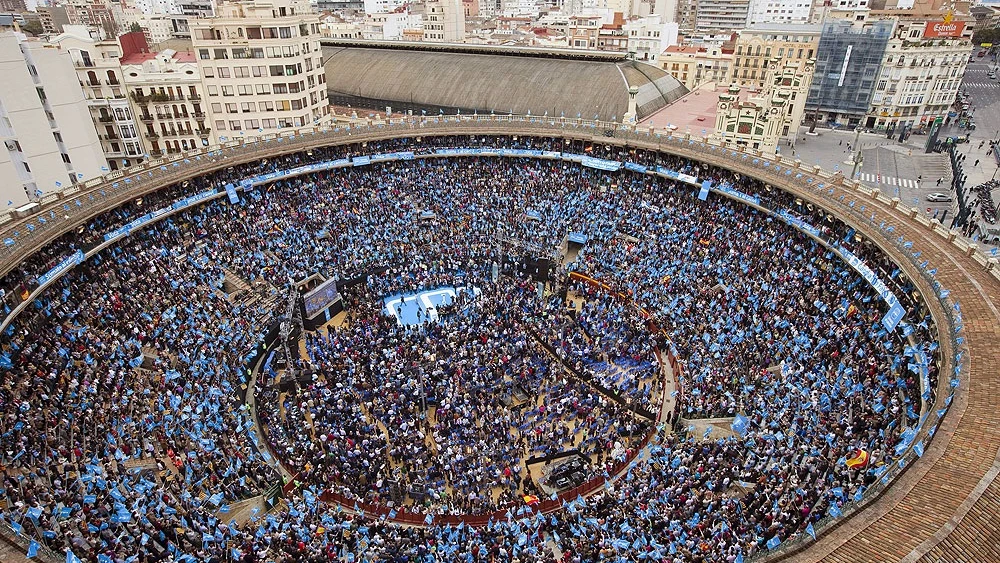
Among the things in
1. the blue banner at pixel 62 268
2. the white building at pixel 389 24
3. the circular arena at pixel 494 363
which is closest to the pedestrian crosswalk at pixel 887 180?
the circular arena at pixel 494 363

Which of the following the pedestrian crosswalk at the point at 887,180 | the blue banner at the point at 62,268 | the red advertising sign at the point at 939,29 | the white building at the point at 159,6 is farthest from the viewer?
the white building at the point at 159,6

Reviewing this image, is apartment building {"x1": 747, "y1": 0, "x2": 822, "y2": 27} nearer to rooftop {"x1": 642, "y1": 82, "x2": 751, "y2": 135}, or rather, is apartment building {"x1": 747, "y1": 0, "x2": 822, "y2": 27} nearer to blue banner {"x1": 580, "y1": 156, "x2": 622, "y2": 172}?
rooftop {"x1": 642, "y1": 82, "x2": 751, "y2": 135}

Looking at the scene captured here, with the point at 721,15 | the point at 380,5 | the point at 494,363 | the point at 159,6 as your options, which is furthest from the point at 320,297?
the point at 159,6

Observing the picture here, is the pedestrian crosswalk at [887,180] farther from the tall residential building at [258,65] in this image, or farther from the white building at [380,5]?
the white building at [380,5]

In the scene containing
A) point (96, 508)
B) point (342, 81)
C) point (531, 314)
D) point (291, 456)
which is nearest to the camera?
point (96, 508)

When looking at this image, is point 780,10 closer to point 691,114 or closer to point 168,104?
point 691,114

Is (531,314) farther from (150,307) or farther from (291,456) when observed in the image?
(150,307)

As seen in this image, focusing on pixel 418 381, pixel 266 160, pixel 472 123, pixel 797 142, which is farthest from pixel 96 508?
pixel 797 142
